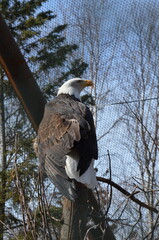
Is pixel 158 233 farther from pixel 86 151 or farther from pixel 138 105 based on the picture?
pixel 138 105

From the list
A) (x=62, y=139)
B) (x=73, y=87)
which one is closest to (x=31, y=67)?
(x=73, y=87)

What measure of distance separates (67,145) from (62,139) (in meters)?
0.06

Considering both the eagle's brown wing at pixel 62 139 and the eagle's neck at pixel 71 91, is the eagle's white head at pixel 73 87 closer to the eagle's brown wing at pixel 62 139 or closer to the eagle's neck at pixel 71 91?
the eagle's neck at pixel 71 91

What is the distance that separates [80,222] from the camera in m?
1.16

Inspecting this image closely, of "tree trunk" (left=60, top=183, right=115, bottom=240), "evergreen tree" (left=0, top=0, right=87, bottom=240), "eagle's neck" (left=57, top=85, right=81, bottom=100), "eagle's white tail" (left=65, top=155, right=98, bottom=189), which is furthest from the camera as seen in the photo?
"evergreen tree" (left=0, top=0, right=87, bottom=240)

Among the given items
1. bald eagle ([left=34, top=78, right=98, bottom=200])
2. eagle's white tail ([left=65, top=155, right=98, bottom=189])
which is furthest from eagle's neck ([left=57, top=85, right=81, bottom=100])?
eagle's white tail ([left=65, top=155, right=98, bottom=189])

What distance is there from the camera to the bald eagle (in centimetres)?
129

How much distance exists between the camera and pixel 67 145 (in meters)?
1.37

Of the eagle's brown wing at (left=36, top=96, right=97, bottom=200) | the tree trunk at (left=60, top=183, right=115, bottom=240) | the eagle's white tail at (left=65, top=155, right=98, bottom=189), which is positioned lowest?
the tree trunk at (left=60, top=183, right=115, bottom=240)

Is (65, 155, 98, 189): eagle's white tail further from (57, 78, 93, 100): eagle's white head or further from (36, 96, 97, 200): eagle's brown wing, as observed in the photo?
(57, 78, 93, 100): eagle's white head

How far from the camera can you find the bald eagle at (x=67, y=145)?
4.23ft

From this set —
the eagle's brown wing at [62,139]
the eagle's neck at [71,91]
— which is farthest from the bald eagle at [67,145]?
the eagle's neck at [71,91]

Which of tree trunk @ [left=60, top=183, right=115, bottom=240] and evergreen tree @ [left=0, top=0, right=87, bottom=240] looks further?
evergreen tree @ [left=0, top=0, right=87, bottom=240]

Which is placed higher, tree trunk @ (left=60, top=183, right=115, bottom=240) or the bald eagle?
the bald eagle
